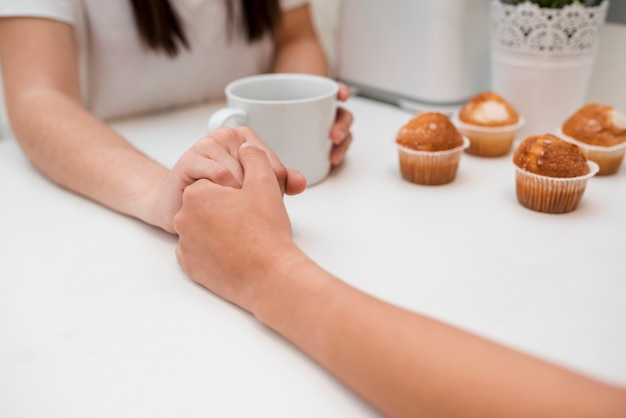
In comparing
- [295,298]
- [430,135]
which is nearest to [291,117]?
[430,135]

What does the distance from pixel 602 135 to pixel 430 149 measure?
22cm

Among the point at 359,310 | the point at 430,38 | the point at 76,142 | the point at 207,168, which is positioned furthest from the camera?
the point at 430,38

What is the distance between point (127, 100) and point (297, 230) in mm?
522

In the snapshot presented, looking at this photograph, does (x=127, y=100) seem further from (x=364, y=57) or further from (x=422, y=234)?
(x=422, y=234)

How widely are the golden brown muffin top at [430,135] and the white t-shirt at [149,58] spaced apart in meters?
0.45

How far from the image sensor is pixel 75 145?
0.72 m

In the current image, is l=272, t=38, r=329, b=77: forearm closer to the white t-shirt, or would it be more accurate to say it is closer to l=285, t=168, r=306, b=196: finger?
the white t-shirt

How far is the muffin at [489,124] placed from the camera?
81 cm

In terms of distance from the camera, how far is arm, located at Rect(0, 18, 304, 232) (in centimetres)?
57

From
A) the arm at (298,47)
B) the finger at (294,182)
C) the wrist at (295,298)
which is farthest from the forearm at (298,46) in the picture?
the wrist at (295,298)

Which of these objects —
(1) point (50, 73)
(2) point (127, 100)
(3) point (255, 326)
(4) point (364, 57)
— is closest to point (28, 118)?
(1) point (50, 73)

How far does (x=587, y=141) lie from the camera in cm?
74

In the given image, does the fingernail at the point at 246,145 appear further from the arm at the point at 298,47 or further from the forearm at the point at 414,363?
the arm at the point at 298,47

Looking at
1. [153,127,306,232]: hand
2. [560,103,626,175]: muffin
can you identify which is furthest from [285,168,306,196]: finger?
[560,103,626,175]: muffin
